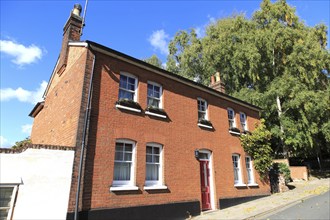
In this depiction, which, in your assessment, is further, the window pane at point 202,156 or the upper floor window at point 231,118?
the upper floor window at point 231,118

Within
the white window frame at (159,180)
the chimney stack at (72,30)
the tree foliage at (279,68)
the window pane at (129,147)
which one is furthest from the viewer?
the tree foliage at (279,68)

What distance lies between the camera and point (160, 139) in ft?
36.6

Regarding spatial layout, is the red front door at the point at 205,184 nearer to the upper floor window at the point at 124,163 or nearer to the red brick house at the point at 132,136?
the red brick house at the point at 132,136

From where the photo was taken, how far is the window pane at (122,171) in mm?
9383

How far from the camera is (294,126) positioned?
22.6m

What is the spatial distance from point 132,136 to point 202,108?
587cm

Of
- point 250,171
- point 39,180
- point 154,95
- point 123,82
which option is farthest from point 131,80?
point 250,171

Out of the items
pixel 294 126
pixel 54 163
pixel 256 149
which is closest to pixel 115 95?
pixel 54 163

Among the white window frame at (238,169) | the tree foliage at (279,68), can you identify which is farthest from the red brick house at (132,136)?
the tree foliage at (279,68)

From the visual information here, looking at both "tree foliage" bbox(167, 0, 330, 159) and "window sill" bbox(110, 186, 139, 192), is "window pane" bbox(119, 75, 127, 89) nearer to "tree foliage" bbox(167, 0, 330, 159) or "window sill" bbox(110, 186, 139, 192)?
"window sill" bbox(110, 186, 139, 192)

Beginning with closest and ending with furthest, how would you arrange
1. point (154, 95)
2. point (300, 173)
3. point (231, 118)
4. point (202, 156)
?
point (154, 95) < point (202, 156) < point (231, 118) < point (300, 173)

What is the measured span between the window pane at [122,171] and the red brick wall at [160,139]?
361mm

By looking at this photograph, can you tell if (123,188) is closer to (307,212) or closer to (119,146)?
(119,146)

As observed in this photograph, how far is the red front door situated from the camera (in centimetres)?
1277
